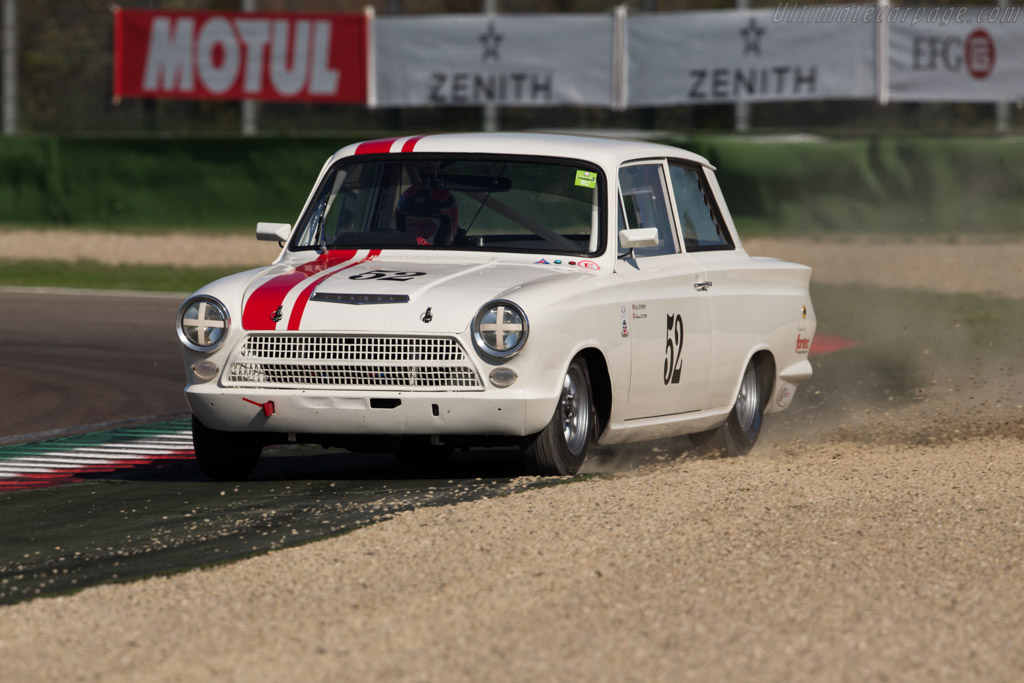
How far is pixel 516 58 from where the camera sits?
22.7m

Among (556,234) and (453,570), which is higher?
(556,234)

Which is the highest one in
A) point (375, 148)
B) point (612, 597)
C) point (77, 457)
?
point (375, 148)

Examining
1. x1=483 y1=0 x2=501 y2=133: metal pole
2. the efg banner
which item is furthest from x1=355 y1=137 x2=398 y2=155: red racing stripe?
x1=483 y1=0 x2=501 y2=133: metal pole

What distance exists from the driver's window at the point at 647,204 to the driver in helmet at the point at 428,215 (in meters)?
0.80

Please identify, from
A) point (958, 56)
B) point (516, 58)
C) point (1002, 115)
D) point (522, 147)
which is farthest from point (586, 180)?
point (516, 58)

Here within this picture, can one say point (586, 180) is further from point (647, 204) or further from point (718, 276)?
point (718, 276)

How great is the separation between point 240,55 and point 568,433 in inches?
679

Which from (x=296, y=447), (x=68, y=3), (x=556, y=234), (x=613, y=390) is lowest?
(x=296, y=447)

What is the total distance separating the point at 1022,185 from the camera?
68.2 feet

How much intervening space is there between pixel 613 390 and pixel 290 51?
55.4 feet

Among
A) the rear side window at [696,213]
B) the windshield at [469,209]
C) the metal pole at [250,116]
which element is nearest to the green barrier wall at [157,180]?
the metal pole at [250,116]


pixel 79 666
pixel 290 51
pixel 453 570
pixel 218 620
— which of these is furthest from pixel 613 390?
pixel 290 51

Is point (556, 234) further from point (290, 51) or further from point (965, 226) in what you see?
point (290, 51)

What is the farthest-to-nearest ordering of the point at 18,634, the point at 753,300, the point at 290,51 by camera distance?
the point at 290,51 < the point at 753,300 < the point at 18,634
